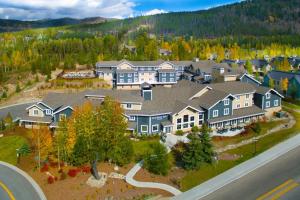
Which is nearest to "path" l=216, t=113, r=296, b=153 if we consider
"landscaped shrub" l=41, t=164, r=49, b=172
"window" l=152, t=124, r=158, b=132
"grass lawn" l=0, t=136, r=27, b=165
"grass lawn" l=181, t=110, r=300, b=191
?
"grass lawn" l=181, t=110, r=300, b=191

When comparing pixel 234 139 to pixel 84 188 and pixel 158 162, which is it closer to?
pixel 158 162

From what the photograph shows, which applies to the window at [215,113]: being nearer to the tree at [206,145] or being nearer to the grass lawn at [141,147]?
the grass lawn at [141,147]

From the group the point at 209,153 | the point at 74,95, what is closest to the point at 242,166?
the point at 209,153

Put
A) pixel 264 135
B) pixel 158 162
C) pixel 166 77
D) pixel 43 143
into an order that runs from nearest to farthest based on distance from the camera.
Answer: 1. pixel 158 162
2. pixel 43 143
3. pixel 264 135
4. pixel 166 77

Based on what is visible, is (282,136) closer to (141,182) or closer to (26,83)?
(141,182)

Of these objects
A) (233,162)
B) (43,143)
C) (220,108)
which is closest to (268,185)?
(233,162)

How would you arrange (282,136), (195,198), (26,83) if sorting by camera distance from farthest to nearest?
(26,83) < (282,136) < (195,198)
